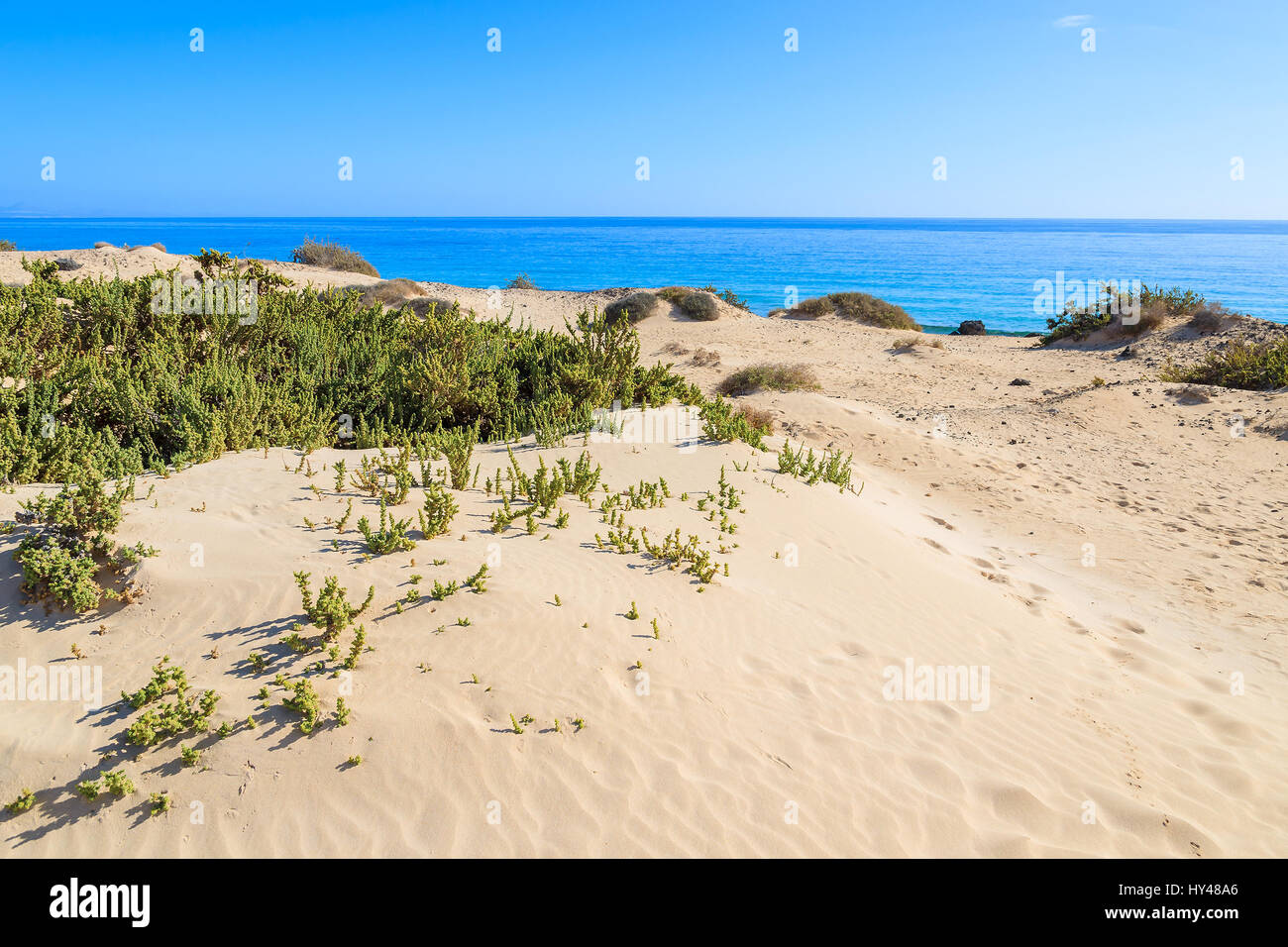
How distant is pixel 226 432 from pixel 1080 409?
1529cm

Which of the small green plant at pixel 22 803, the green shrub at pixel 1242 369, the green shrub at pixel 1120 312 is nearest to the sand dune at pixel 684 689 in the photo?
the small green plant at pixel 22 803

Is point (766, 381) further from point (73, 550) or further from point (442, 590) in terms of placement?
point (73, 550)

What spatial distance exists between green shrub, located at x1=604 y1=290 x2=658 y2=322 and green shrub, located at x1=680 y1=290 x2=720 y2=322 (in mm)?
1249

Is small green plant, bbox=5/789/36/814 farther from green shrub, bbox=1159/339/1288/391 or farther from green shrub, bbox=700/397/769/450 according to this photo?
green shrub, bbox=1159/339/1288/391

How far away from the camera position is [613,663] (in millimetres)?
4441

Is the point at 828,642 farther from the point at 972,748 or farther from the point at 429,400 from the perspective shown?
the point at 429,400

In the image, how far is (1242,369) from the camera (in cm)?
1512

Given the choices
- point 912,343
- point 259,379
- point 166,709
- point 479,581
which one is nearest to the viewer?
A: point 166,709

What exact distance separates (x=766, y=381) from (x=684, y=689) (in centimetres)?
1191

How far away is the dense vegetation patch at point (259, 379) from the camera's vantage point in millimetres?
6980

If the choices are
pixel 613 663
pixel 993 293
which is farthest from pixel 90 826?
pixel 993 293

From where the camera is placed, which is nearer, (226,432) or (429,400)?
(226,432)

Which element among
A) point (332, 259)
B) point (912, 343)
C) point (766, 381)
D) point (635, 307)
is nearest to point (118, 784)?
point (766, 381)

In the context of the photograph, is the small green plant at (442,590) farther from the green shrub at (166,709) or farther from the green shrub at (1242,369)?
the green shrub at (1242,369)
